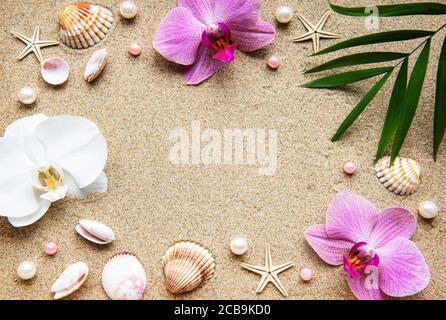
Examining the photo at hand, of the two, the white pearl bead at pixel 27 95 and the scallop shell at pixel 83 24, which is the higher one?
the scallop shell at pixel 83 24

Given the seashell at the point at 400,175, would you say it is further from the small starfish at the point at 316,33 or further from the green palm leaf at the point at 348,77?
the small starfish at the point at 316,33

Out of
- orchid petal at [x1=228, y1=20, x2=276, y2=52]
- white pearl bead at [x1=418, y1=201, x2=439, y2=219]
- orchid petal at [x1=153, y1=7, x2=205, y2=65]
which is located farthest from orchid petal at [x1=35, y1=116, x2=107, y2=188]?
white pearl bead at [x1=418, y1=201, x2=439, y2=219]

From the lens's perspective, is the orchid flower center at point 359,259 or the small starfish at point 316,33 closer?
the orchid flower center at point 359,259

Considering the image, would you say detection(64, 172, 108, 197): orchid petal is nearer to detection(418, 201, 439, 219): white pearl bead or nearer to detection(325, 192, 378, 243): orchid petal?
detection(325, 192, 378, 243): orchid petal

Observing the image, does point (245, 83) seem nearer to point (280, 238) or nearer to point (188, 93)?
point (188, 93)

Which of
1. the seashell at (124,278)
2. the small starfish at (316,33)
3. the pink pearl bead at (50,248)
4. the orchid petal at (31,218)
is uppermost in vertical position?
the small starfish at (316,33)

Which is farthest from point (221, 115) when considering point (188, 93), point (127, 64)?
point (127, 64)

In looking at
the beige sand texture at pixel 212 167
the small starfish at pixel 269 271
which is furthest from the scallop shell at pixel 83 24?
the small starfish at pixel 269 271
